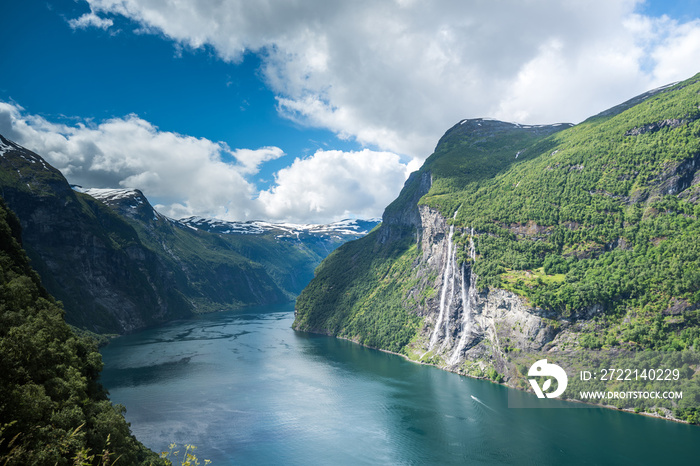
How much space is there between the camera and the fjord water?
5666cm

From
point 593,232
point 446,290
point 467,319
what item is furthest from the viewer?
point 446,290

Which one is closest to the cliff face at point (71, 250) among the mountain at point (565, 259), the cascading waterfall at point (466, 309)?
the mountain at point (565, 259)

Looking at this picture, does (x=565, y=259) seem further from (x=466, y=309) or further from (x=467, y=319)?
(x=467, y=319)

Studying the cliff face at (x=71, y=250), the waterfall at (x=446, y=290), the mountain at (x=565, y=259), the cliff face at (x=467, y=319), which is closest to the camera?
the mountain at (x=565, y=259)

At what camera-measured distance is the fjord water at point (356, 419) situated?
186 ft

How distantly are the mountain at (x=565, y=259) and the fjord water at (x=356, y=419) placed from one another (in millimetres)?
11800

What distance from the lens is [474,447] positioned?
193 ft

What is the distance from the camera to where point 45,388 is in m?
29.8

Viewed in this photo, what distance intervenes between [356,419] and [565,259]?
62.6 metres

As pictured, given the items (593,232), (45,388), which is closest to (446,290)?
(593,232)

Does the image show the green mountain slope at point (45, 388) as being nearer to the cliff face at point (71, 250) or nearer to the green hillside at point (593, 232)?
the green hillside at point (593, 232)

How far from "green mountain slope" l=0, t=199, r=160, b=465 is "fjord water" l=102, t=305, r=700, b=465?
82.6ft

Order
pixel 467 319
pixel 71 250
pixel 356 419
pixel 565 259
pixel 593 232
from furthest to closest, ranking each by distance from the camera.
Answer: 1. pixel 71 250
2. pixel 467 319
3. pixel 565 259
4. pixel 593 232
5. pixel 356 419

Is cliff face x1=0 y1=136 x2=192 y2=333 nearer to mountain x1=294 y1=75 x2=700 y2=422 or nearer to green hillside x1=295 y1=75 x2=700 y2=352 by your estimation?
green hillside x1=295 y1=75 x2=700 y2=352
